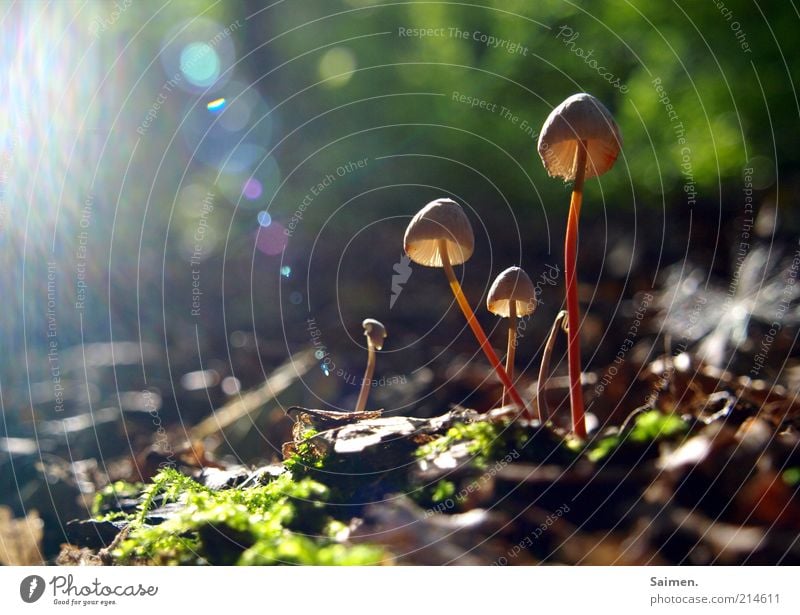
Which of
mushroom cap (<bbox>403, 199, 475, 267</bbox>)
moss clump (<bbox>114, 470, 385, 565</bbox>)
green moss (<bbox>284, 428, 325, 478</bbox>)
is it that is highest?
mushroom cap (<bbox>403, 199, 475, 267</bbox>)

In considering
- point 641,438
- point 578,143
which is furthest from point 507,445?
point 578,143

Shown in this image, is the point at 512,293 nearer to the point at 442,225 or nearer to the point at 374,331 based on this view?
the point at 442,225

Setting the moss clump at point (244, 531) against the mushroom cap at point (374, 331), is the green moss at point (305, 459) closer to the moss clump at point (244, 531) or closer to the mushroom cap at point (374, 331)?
the moss clump at point (244, 531)

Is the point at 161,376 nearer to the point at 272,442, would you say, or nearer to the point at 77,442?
the point at 77,442

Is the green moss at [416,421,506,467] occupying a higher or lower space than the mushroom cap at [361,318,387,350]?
lower

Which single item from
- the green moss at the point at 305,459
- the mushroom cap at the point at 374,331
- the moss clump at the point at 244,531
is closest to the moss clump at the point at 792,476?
the moss clump at the point at 244,531

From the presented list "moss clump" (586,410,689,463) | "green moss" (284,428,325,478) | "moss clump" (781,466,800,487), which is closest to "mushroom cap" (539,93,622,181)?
"moss clump" (586,410,689,463)

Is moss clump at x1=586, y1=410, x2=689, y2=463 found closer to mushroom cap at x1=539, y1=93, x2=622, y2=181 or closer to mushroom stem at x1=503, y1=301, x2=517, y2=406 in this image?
mushroom stem at x1=503, y1=301, x2=517, y2=406
